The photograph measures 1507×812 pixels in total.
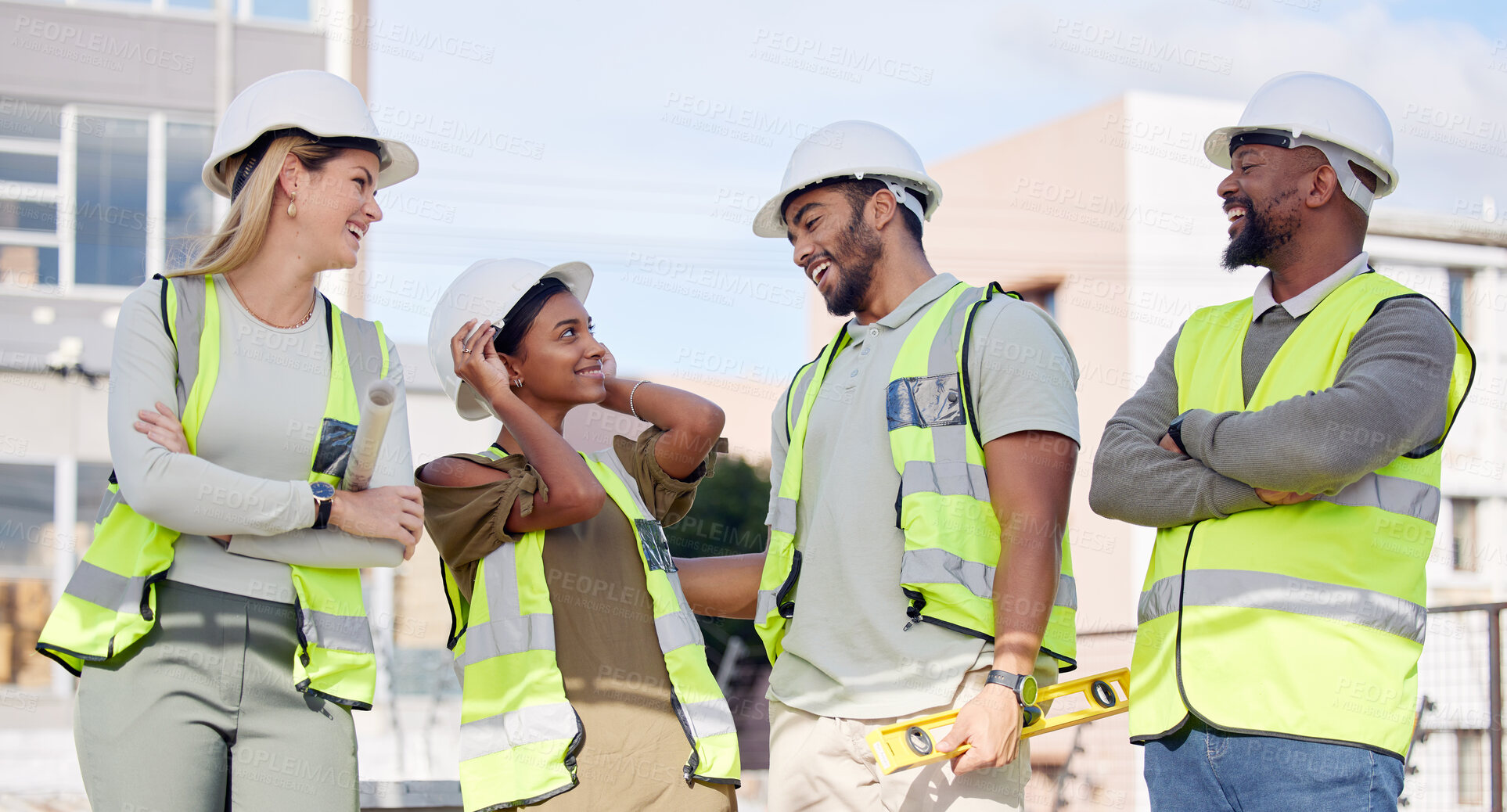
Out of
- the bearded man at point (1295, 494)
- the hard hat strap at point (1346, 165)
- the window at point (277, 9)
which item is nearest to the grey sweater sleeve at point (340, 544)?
the bearded man at point (1295, 494)

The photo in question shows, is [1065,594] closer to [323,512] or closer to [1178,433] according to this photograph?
[1178,433]

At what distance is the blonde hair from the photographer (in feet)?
10.5

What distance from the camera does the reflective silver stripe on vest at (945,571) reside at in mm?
3125

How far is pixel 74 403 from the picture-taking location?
42.4 feet

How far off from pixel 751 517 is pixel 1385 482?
17594mm

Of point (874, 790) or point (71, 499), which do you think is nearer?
point (874, 790)

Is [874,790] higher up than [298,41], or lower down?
lower down

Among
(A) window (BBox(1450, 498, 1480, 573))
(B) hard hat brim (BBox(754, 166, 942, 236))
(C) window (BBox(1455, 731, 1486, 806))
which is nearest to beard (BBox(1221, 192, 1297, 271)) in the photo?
(B) hard hat brim (BBox(754, 166, 942, 236))

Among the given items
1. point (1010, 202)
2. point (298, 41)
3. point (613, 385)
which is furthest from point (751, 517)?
point (613, 385)

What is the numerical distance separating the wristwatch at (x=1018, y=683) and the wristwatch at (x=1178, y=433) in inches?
26.8

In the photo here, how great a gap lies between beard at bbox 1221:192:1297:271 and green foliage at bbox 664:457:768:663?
15.9 metres

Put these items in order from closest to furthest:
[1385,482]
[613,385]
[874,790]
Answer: [1385,482], [874,790], [613,385]

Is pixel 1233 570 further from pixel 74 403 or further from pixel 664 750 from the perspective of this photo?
pixel 74 403

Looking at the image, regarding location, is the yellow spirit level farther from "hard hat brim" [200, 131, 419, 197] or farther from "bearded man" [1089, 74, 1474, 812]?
"hard hat brim" [200, 131, 419, 197]
